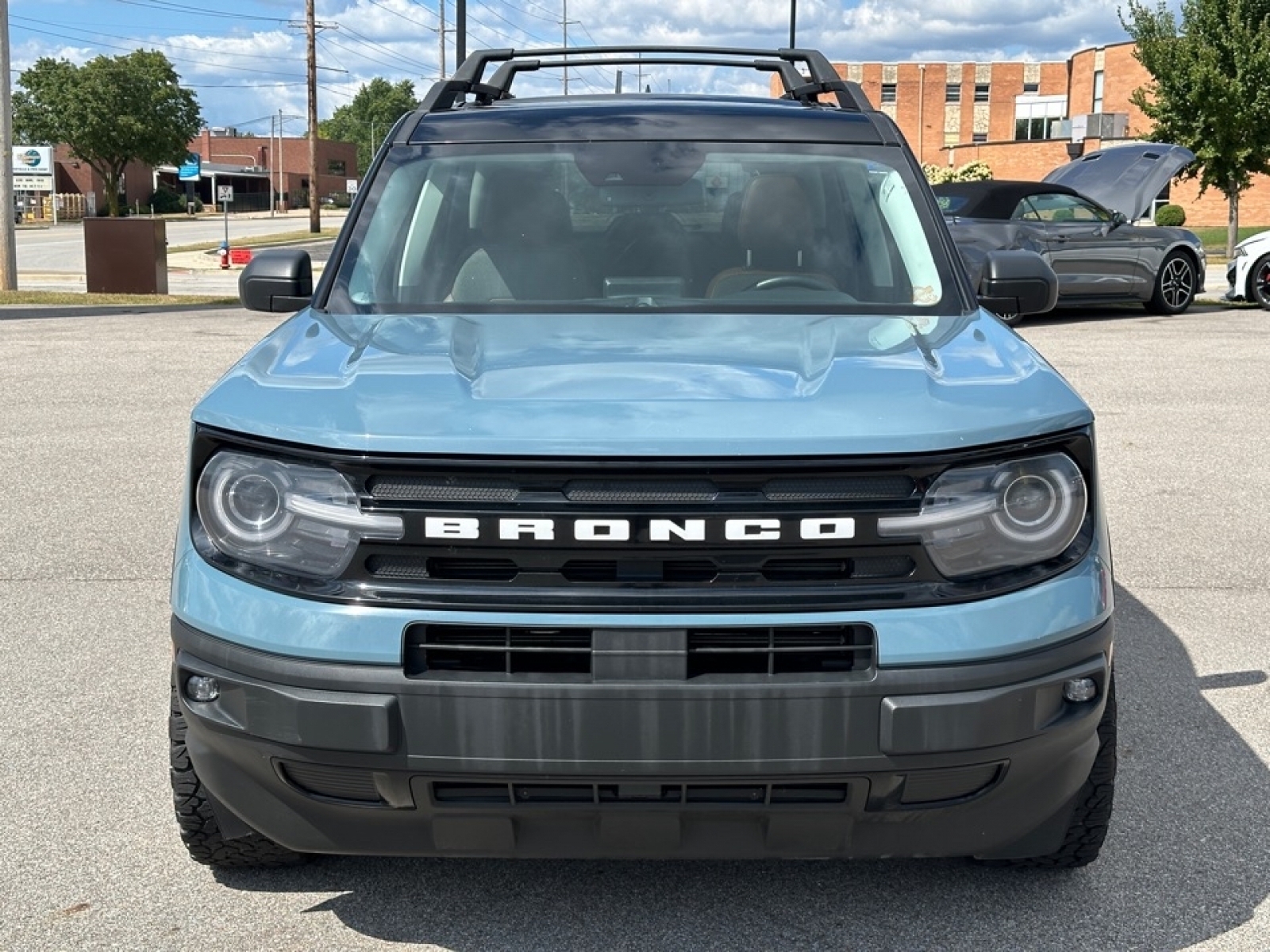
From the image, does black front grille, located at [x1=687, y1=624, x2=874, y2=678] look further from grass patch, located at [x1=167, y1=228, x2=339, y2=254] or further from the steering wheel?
grass patch, located at [x1=167, y1=228, x2=339, y2=254]

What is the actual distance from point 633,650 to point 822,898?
1.00 m

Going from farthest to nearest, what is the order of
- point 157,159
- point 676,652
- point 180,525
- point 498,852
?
point 157,159, point 180,525, point 498,852, point 676,652

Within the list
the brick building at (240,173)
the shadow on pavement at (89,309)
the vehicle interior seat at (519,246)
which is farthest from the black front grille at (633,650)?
the brick building at (240,173)

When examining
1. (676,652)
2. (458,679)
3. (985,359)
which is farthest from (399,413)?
(985,359)

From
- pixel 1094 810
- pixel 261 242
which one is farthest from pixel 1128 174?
pixel 261 242

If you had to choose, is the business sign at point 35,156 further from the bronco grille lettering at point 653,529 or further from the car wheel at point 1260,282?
the bronco grille lettering at point 653,529

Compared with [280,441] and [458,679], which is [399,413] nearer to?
[280,441]

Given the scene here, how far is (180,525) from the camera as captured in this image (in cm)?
287

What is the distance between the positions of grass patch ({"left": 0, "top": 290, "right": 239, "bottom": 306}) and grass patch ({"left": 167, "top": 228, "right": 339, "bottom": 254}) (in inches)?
866

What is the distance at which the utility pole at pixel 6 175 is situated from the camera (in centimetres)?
2183

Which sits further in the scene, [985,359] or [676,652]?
[985,359]

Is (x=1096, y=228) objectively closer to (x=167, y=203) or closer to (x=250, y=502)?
(x=250, y=502)

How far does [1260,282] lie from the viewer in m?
18.0

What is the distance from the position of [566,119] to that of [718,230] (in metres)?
0.61
